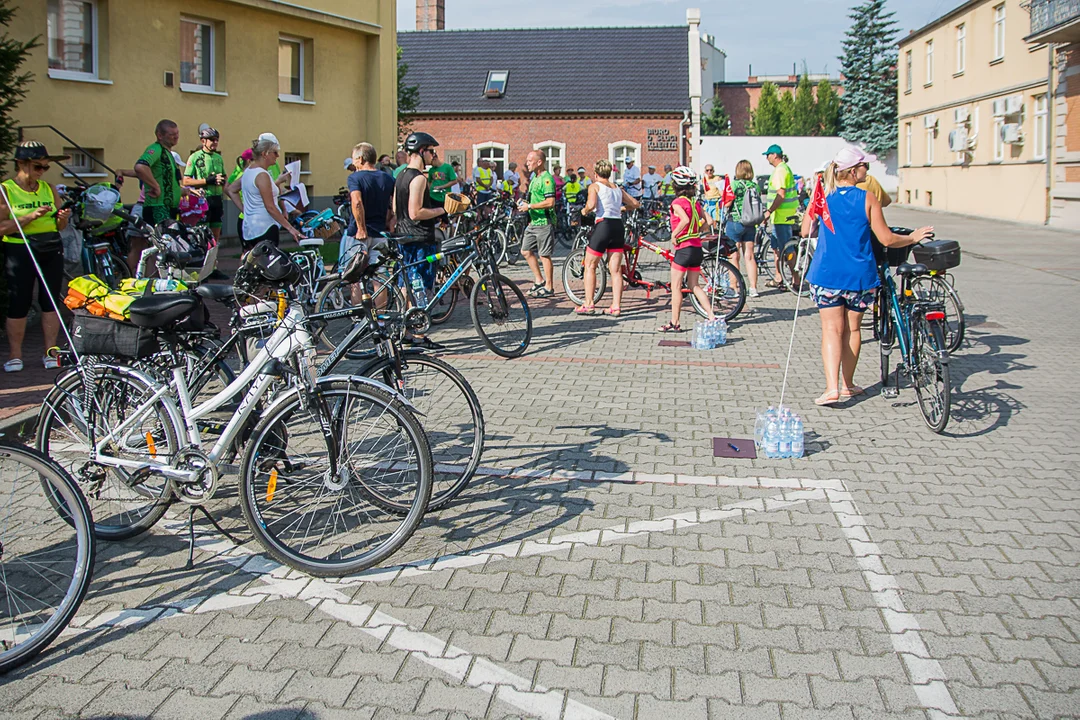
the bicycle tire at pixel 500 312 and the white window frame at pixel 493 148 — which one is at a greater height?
the white window frame at pixel 493 148

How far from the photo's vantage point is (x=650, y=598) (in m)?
4.43

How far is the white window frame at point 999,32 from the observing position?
3553cm

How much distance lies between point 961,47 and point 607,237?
3312 cm

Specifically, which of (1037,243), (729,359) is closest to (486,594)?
(729,359)

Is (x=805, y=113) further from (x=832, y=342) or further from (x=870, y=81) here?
(x=832, y=342)

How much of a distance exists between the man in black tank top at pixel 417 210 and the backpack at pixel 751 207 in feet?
16.2

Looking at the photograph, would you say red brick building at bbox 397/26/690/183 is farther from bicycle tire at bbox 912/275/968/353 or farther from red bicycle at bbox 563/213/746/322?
bicycle tire at bbox 912/275/968/353

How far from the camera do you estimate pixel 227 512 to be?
5559mm

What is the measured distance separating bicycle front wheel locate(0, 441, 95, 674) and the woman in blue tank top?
5.51 meters

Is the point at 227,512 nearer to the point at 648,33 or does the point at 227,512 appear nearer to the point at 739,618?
the point at 739,618

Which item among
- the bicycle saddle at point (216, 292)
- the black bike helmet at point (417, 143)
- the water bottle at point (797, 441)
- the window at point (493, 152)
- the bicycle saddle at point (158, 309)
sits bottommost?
the water bottle at point (797, 441)

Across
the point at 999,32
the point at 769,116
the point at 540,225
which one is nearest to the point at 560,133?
the point at 999,32

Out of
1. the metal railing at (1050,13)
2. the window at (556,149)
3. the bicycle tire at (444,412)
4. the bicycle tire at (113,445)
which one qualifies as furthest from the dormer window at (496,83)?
the bicycle tire at (113,445)

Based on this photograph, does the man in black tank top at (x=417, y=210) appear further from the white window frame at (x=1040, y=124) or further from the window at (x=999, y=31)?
the window at (x=999, y=31)
